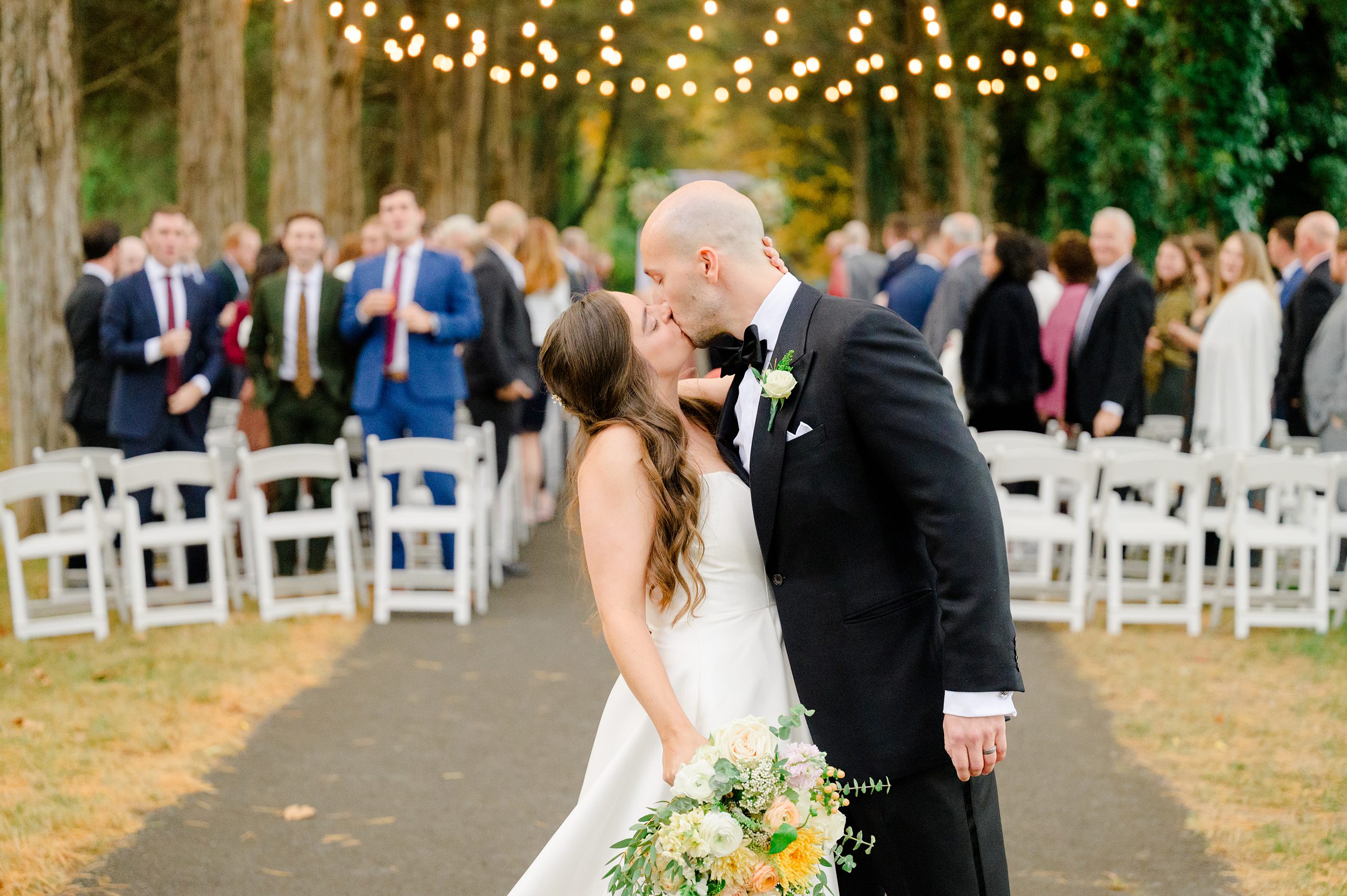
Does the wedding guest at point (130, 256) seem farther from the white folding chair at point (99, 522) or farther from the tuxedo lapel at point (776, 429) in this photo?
the tuxedo lapel at point (776, 429)

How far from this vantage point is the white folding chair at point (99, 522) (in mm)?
8461

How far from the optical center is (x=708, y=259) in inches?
118

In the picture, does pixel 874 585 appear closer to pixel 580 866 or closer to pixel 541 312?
pixel 580 866

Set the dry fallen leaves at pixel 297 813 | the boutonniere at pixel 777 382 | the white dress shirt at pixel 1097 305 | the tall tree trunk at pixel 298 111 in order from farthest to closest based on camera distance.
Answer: the tall tree trunk at pixel 298 111 < the white dress shirt at pixel 1097 305 < the dry fallen leaves at pixel 297 813 < the boutonniere at pixel 777 382

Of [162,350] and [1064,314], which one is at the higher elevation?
[1064,314]

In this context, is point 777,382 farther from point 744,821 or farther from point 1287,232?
point 1287,232

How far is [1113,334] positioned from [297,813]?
6.52 metres

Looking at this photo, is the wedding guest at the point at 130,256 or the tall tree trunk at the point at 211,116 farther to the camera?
the tall tree trunk at the point at 211,116

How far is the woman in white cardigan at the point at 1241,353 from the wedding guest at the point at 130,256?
7655 millimetres

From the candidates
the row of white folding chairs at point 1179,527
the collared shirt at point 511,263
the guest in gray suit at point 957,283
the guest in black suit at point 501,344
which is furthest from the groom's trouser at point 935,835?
the guest in gray suit at point 957,283

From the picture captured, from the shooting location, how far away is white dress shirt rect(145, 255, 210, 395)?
894cm

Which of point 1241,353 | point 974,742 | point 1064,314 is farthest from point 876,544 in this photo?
point 1064,314

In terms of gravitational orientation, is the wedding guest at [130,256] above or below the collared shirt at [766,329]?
above

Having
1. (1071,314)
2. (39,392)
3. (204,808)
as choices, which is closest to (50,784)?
(204,808)
